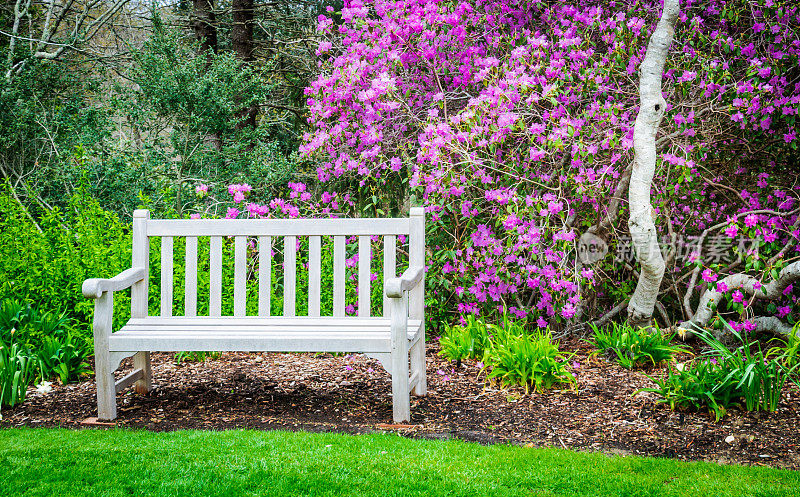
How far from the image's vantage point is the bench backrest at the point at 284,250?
3945mm

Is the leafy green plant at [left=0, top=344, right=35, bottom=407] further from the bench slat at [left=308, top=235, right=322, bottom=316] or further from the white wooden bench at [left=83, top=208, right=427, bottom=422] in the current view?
the bench slat at [left=308, top=235, right=322, bottom=316]

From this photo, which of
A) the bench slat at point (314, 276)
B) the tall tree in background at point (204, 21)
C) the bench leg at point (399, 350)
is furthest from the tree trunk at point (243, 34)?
the bench leg at point (399, 350)

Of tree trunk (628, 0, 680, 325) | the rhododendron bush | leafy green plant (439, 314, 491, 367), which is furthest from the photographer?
leafy green plant (439, 314, 491, 367)

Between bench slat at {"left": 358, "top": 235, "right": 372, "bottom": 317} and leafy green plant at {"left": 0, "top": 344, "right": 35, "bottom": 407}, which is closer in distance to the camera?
leafy green plant at {"left": 0, "top": 344, "right": 35, "bottom": 407}

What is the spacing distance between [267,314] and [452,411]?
1237mm

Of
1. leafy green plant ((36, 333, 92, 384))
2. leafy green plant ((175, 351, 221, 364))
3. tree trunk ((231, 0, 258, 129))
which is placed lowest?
leafy green plant ((175, 351, 221, 364))

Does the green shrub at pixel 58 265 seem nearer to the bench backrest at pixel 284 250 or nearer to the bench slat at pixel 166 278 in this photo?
the bench slat at pixel 166 278

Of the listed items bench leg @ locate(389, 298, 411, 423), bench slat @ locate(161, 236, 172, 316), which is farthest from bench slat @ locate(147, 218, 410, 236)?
bench leg @ locate(389, 298, 411, 423)

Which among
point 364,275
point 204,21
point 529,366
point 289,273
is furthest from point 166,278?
point 204,21

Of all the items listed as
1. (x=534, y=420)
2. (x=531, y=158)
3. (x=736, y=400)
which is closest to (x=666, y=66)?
(x=531, y=158)

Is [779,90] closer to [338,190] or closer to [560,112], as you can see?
[560,112]

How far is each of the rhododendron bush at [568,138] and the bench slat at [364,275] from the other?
0.97 meters

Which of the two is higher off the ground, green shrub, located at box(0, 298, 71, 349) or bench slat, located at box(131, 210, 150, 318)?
bench slat, located at box(131, 210, 150, 318)

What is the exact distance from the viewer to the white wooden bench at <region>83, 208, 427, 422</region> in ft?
11.2
